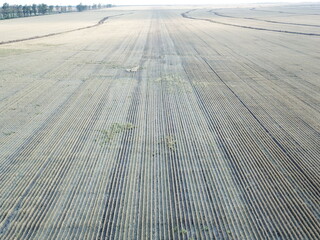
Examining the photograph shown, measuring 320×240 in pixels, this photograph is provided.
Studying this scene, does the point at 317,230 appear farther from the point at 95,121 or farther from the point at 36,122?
the point at 36,122

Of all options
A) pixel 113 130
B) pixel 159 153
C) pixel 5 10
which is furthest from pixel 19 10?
pixel 159 153

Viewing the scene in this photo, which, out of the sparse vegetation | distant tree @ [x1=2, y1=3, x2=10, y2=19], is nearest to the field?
the sparse vegetation

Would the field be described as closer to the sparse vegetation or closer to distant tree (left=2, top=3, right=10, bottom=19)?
the sparse vegetation

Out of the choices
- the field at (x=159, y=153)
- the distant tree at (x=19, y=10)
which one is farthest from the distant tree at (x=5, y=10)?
the field at (x=159, y=153)

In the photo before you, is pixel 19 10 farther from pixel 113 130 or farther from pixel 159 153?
pixel 159 153

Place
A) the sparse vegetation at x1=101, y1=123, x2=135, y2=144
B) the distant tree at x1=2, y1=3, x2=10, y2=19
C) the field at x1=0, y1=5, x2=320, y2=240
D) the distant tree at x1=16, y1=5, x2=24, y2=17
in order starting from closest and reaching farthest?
the field at x1=0, y1=5, x2=320, y2=240
the sparse vegetation at x1=101, y1=123, x2=135, y2=144
the distant tree at x1=2, y1=3, x2=10, y2=19
the distant tree at x1=16, y1=5, x2=24, y2=17

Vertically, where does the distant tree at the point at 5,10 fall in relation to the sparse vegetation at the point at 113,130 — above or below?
above

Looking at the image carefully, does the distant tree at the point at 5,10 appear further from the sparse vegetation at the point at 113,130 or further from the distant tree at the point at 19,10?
the sparse vegetation at the point at 113,130

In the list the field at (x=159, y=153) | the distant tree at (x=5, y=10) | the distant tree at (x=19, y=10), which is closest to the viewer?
the field at (x=159, y=153)
